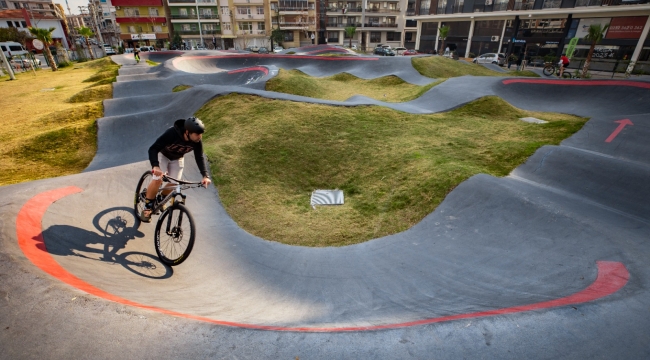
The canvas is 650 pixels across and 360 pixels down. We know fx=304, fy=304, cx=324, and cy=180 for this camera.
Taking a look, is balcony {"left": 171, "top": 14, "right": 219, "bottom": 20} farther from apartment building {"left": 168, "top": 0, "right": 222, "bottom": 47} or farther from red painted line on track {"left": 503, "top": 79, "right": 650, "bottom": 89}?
red painted line on track {"left": 503, "top": 79, "right": 650, "bottom": 89}

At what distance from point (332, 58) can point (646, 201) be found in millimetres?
30761

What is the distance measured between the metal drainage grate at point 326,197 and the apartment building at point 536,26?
1385 inches

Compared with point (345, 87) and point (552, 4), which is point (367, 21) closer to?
point (552, 4)

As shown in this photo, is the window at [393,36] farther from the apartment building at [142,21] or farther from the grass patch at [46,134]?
the grass patch at [46,134]

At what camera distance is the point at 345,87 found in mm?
24125

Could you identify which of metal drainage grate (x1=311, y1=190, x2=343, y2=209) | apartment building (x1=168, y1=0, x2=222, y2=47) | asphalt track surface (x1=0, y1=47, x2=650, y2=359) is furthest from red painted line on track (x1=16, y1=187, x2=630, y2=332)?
apartment building (x1=168, y1=0, x2=222, y2=47)

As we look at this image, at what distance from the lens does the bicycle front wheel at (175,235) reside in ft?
15.9

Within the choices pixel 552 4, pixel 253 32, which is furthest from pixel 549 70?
pixel 253 32

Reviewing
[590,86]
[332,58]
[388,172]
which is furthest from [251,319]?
[332,58]

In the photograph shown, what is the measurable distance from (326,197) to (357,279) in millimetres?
3761

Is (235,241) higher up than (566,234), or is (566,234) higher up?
(566,234)

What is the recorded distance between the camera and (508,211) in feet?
21.0

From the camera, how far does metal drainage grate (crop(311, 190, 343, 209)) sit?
27.6 ft

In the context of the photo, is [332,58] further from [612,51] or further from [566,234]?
[612,51]
